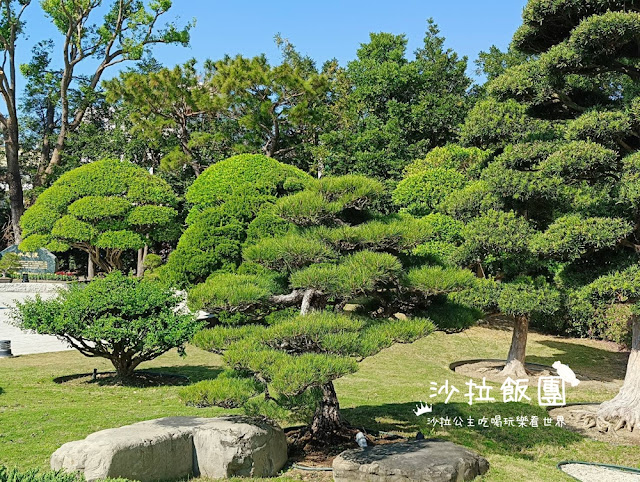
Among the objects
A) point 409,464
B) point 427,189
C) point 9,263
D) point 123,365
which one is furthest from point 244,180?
point 9,263

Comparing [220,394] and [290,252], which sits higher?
[290,252]

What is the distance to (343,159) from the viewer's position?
1808 centimetres

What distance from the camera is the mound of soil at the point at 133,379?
316 inches

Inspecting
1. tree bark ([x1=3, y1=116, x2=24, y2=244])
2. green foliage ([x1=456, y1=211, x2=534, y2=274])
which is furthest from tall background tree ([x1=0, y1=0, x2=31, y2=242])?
green foliage ([x1=456, y1=211, x2=534, y2=274])

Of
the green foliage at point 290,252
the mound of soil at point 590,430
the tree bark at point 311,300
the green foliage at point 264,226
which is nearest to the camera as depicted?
the green foliage at point 290,252

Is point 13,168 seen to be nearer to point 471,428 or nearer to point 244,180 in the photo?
point 244,180

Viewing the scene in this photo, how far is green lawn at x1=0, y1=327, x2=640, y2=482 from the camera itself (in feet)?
17.4

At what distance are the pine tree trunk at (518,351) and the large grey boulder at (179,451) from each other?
239 inches

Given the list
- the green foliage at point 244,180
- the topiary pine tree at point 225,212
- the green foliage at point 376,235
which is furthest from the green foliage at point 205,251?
the green foliage at point 376,235

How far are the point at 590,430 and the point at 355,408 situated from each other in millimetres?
2737

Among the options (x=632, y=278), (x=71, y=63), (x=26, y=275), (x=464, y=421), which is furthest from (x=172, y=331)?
(x=71, y=63)

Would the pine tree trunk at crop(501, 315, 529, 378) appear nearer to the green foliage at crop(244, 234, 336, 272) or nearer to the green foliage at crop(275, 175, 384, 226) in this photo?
the green foliage at crop(275, 175, 384, 226)

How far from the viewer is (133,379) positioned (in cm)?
821

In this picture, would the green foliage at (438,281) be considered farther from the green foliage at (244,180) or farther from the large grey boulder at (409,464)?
the green foliage at (244,180)
